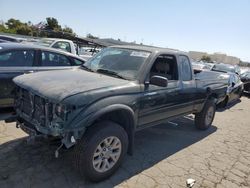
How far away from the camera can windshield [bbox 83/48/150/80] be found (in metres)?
4.25

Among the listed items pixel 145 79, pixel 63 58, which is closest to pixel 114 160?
pixel 145 79

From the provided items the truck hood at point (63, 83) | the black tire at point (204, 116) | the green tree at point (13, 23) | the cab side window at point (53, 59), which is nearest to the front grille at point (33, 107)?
the truck hood at point (63, 83)

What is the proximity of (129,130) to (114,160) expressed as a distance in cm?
50

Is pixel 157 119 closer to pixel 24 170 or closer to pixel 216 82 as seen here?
pixel 24 170

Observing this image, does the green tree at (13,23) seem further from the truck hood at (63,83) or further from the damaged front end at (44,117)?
the damaged front end at (44,117)

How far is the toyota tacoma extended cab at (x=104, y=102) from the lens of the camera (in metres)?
3.16

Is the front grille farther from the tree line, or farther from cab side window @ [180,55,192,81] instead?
the tree line

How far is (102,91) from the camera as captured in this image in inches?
135

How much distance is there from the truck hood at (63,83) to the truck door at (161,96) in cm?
49

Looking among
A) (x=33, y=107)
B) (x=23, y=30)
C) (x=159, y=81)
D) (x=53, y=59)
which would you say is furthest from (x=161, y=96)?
(x=23, y=30)

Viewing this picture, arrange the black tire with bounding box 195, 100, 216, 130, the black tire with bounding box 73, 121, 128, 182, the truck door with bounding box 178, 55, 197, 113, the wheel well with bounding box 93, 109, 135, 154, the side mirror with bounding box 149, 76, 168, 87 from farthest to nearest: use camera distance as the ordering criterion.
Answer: the black tire with bounding box 195, 100, 216, 130, the truck door with bounding box 178, 55, 197, 113, the side mirror with bounding box 149, 76, 168, 87, the wheel well with bounding box 93, 109, 135, 154, the black tire with bounding box 73, 121, 128, 182

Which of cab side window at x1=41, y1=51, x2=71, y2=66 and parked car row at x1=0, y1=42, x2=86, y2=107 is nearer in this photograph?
parked car row at x1=0, y1=42, x2=86, y2=107

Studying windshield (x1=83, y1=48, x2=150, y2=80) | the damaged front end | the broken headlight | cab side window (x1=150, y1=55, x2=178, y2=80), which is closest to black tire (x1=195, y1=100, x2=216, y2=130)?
cab side window (x1=150, y1=55, x2=178, y2=80)

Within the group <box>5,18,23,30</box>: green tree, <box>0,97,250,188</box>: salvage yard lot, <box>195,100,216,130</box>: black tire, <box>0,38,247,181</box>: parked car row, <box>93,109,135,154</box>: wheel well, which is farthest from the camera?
<box>5,18,23,30</box>: green tree
